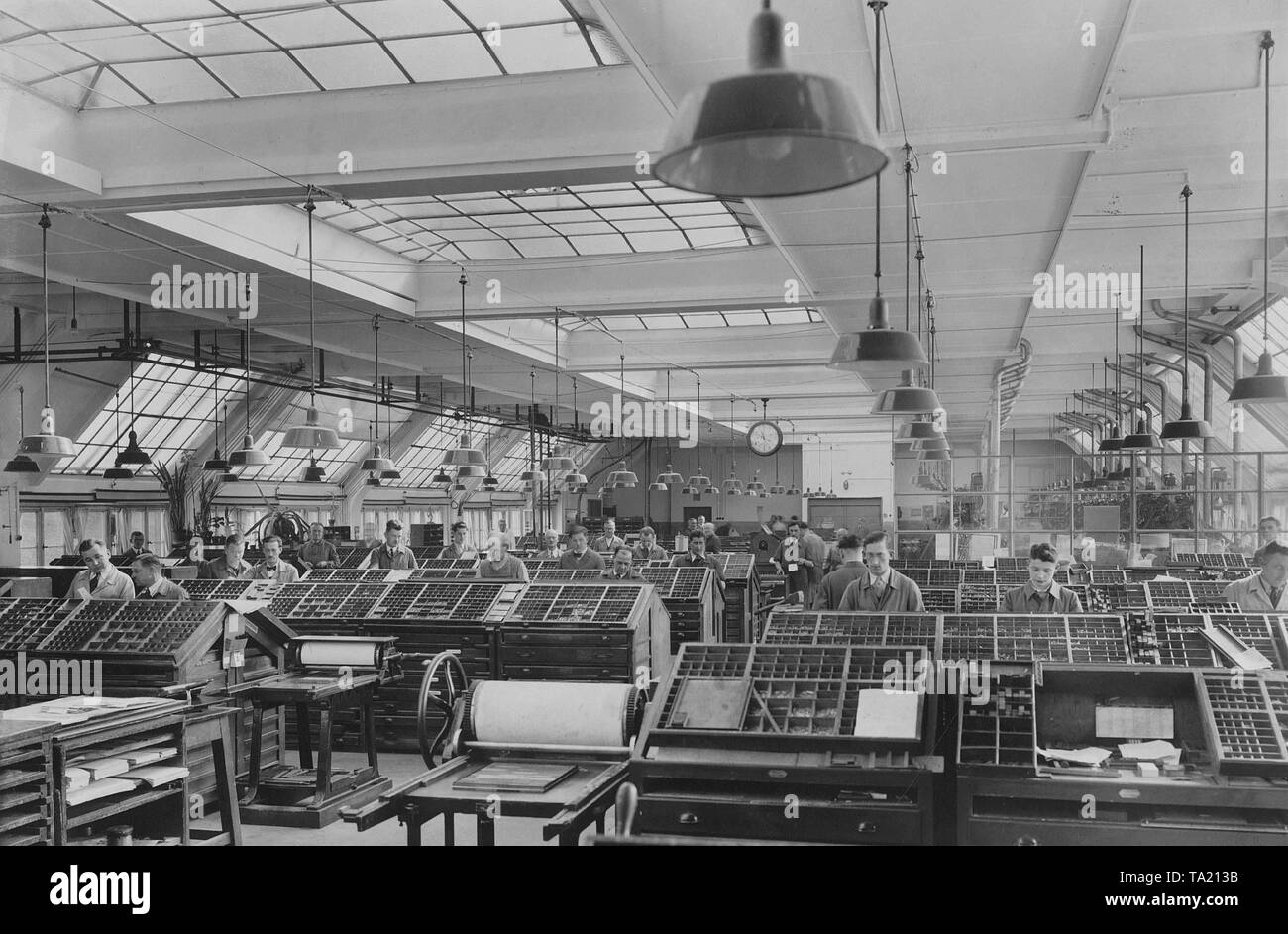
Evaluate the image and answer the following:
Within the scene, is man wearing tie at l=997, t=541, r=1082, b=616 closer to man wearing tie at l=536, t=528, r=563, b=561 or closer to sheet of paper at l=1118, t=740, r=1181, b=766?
sheet of paper at l=1118, t=740, r=1181, b=766

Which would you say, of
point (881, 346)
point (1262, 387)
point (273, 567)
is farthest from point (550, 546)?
point (881, 346)

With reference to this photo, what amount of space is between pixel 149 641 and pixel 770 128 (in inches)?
205

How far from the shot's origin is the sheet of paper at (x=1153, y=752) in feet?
10.5

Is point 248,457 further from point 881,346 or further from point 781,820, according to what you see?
point 781,820

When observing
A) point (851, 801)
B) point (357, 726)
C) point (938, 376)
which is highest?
point (938, 376)

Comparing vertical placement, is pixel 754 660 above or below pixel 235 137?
below

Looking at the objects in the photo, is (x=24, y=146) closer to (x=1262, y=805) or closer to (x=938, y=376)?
(x=1262, y=805)

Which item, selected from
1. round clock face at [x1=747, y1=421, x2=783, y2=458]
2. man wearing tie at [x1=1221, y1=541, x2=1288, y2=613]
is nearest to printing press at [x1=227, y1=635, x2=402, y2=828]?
man wearing tie at [x1=1221, y1=541, x2=1288, y2=613]

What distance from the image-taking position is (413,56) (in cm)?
668

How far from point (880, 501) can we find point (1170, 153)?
79.8 ft

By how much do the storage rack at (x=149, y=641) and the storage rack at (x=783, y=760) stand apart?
10.6ft

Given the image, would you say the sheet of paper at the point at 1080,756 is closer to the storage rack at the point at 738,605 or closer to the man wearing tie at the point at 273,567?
the man wearing tie at the point at 273,567

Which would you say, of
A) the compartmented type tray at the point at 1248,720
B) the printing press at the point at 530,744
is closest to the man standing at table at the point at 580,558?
the printing press at the point at 530,744

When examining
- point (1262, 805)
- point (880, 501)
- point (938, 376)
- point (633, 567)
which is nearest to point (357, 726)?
point (633, 567)
